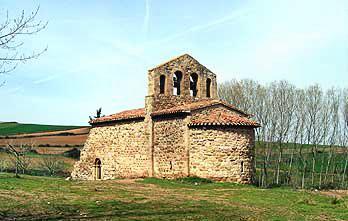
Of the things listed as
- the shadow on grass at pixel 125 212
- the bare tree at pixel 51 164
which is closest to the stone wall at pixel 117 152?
the bare tree at pixel 51 164

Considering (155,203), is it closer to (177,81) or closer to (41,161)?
(177,81)

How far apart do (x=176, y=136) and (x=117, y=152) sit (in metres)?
5.88

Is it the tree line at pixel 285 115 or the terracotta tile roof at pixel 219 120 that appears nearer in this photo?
the terracotta tile roof at pixel 219 120

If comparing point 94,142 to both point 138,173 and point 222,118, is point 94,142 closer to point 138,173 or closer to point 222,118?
point 138,173

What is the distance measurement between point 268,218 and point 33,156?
1362 inches

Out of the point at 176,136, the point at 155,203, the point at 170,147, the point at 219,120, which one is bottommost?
the point at 155,203

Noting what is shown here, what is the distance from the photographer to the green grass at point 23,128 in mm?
58781

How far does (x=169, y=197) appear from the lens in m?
18.3

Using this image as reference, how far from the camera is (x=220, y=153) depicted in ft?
81.2

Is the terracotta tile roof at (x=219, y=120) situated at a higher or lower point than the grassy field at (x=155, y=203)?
higher

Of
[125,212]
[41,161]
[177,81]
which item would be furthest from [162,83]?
[41,161]

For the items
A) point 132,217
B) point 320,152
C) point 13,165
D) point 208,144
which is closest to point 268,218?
point 132,217

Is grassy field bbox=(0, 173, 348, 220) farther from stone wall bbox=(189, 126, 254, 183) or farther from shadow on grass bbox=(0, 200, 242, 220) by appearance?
stone wall bbox=(189, 126, 254, 183)

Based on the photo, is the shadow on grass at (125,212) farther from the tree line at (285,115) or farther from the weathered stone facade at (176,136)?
the tree line at (285,115)
